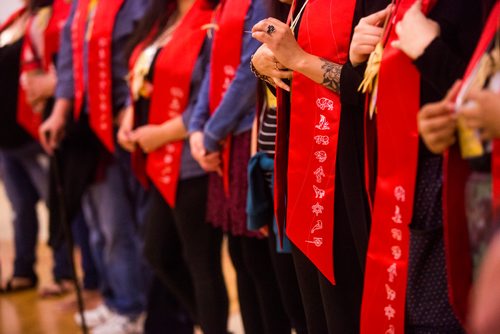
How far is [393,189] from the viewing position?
1.26m

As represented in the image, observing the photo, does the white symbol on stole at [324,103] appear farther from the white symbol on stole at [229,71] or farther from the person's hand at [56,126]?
the person's hand at [56,126]

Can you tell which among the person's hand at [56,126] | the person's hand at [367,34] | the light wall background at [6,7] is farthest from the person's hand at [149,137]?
the light wall background at [6,7]

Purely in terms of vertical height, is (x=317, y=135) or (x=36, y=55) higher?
(x=36, y=55)

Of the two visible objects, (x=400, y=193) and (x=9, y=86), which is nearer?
(x=400, y=193)

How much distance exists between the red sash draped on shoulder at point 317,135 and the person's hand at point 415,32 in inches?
9.7

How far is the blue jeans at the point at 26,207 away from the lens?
3404 mm

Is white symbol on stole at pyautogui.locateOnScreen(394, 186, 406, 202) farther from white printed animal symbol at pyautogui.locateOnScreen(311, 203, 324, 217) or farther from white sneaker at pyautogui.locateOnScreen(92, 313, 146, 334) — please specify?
white sneaker at pyautogui.locateOnScreen(92, 313, 146, 334)

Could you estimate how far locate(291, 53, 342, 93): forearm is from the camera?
141 centimetres

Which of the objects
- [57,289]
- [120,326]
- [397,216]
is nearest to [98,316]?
[120,326]

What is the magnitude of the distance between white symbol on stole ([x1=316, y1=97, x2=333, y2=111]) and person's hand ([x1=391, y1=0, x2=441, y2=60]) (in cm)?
27

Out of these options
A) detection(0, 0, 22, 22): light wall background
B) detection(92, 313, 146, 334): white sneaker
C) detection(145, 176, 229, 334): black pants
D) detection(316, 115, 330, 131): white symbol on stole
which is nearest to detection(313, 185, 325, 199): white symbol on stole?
detection(316, 115, 330, 131): white symbol on stole

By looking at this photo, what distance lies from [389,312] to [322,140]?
0.36 meters

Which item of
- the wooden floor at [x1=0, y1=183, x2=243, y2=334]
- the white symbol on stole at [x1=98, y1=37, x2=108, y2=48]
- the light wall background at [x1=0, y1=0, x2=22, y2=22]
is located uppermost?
the light wall background at [x1=0, y1=0, x2=22, y2=22]

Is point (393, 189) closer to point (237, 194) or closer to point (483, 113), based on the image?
point (483, 113)
